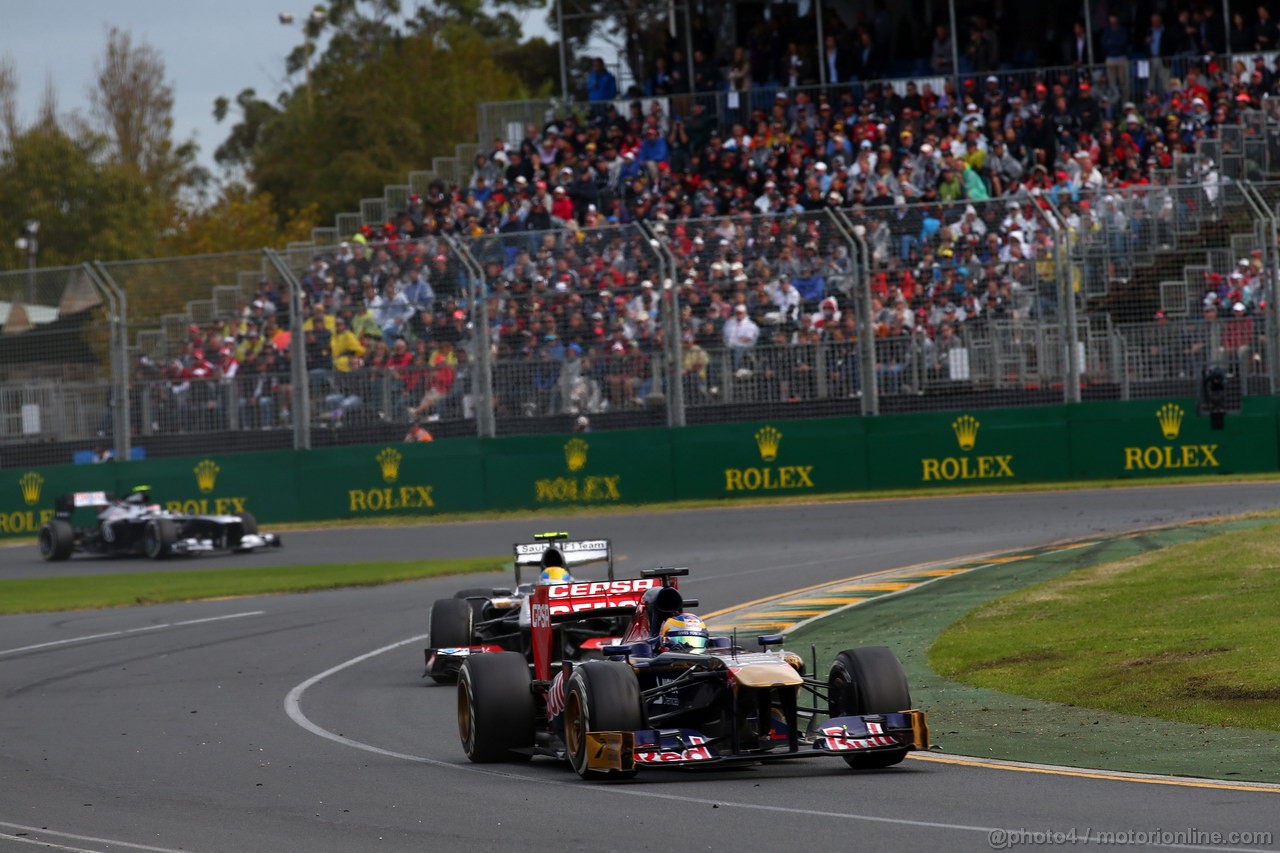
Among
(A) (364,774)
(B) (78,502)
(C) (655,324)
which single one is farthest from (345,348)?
(A) (364,774)

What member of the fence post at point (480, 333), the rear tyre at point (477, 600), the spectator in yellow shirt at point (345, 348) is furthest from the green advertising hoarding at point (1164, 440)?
the rear tyre at point (477, 600)

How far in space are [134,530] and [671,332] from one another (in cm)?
977

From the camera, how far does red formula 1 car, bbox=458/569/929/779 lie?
9852 mm

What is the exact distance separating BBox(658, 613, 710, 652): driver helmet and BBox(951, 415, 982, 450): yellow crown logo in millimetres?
19752

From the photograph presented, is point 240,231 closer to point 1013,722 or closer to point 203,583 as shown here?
point 203,583

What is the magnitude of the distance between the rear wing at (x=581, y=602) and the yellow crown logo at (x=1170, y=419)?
61.4 ft

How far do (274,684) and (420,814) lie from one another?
677 centimetres

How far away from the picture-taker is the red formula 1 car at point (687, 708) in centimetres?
985

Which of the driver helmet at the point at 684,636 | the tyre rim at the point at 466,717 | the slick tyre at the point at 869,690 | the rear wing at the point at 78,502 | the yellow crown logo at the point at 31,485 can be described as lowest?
the tyre rim at the point at 466,717

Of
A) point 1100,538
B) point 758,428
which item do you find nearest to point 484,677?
point 1100,538

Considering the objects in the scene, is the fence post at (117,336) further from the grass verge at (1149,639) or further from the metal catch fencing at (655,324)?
the grass verge at (1149,639)

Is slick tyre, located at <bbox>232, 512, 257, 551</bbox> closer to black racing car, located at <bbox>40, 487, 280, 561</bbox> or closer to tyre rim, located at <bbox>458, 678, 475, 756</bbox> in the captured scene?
black racing car, located at <bbox>40, 487, 280, 561</bbox>

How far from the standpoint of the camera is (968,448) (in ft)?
99.0

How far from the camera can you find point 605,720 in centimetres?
991
